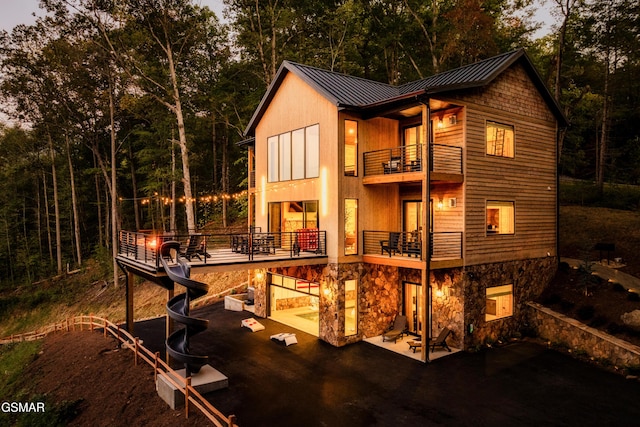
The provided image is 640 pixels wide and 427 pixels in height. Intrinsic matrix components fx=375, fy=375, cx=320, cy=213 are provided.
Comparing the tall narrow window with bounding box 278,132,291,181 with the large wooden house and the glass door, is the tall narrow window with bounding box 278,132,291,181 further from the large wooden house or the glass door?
the glass door

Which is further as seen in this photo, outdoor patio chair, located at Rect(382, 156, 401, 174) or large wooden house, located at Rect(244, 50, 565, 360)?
outdoor patio chair, located at Rect(382, 156, 401, 174)

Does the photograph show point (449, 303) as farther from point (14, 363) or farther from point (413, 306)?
point (14, 363)

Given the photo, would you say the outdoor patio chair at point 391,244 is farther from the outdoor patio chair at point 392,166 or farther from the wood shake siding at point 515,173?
the wood shake siding at point 515,173

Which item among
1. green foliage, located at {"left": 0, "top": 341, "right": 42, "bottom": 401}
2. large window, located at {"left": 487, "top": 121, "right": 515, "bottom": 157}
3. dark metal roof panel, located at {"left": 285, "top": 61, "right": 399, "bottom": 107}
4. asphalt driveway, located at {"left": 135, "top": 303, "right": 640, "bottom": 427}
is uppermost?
dark metal roof panel, located at {"left": 285, "top": 61, "right": 399, "bottom": 107}

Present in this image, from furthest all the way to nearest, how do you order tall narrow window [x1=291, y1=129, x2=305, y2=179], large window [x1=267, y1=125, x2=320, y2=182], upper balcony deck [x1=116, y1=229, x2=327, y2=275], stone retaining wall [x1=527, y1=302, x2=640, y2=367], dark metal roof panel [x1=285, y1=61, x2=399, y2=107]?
1. tall narrow window [x1=291, y1=129, x2=305, y2=179]
2. large window [x1=267, y1=125, x2=320, y2=182]
3. dark metal roof panel [x1=285, y1=61, x2=399, y2=107]
4. upper balcony deck [x1=116, y1=229, x2=327, y2=275]
5. stone retaining wall [x1=527, y1=302, x2=640, y2=367]

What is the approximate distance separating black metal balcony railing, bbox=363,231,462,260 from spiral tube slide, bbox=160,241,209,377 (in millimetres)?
6391

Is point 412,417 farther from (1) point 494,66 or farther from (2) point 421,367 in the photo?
(1) point 494,66

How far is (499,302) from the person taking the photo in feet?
44.6

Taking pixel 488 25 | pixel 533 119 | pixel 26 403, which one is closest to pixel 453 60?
pixel 488 25

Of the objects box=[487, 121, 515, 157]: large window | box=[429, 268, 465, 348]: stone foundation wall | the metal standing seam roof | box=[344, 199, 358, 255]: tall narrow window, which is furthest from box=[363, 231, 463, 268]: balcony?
the metal standing seam roof

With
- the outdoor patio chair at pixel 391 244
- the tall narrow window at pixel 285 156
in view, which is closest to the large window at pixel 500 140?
the outdoor patio chair at pixel 391 244

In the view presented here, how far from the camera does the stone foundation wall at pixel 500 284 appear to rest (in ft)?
41.0

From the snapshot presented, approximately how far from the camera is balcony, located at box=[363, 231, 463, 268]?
12.0 meters

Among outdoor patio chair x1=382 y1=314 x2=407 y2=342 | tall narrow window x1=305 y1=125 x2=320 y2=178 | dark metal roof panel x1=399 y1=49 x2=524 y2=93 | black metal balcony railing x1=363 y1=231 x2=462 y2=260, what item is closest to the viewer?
dark metal roof panel x1=399 y1=49 x2=524 y2=93
